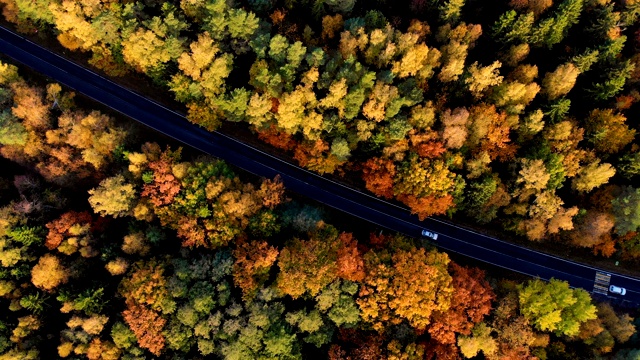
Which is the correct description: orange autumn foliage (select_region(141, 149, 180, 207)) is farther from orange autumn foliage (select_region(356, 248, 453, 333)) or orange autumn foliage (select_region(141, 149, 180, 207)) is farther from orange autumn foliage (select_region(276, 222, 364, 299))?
orange autumn foliage (select_region(356, 248, 453, 333))

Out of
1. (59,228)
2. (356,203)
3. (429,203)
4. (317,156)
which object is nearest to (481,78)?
(429,203)

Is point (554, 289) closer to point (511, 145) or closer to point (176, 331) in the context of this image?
point (511, 145)

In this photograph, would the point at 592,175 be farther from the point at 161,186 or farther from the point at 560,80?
the point at 161,186

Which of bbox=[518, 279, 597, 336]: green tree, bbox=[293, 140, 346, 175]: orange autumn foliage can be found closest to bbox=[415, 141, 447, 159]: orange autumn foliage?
bbox=[293, 140, 346, 175]: orange autumn foliage

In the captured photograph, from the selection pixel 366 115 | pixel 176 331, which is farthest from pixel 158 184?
pixel 366 115

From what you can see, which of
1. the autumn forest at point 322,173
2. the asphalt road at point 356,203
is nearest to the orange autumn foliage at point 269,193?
the autumn forest at point 322,173

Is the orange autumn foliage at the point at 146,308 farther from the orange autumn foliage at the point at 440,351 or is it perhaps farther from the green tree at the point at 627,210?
the green tree at the point at 627,210
